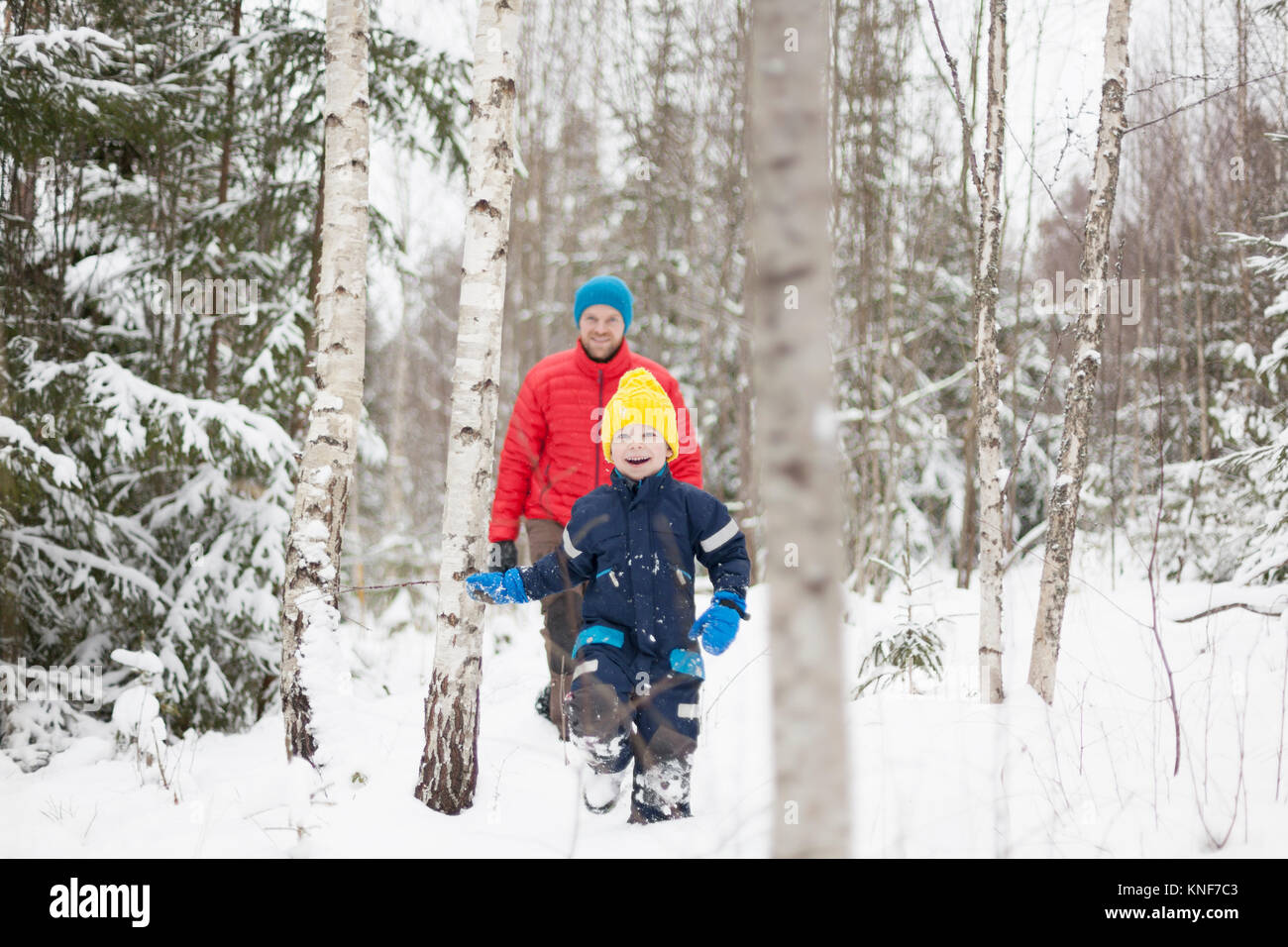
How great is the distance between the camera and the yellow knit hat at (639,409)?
2.82 meters

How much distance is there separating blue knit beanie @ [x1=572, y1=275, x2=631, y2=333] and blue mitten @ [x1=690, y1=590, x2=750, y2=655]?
1467mm

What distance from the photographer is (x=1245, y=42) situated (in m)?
6.53

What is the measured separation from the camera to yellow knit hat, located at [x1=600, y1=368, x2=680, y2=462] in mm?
2818

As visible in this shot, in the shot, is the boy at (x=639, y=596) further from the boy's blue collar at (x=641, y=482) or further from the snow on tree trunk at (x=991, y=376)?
the snow on tree trunk at (x=991, y=376)

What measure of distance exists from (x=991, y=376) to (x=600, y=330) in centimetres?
175

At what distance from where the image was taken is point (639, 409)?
2814 millimetres

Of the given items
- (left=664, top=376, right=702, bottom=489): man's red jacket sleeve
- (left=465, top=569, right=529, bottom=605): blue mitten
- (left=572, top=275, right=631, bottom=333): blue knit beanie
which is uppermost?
(left=572, top=275, right=631, bottom=333): blue knit beanie

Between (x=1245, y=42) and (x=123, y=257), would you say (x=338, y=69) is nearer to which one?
(x=123, y=257)

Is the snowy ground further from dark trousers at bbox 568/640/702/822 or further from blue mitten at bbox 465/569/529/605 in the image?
blue mitten at bbox 465/569/529/605

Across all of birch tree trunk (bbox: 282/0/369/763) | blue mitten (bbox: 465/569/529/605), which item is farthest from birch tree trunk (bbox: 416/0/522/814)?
birch tree trunk (bbox: 282/0/369/763)

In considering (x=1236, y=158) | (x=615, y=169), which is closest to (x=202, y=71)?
(x=615, y=169)

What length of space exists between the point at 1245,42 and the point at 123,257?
894 centimetres

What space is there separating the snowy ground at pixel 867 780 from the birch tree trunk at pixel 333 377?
1.00 ft
